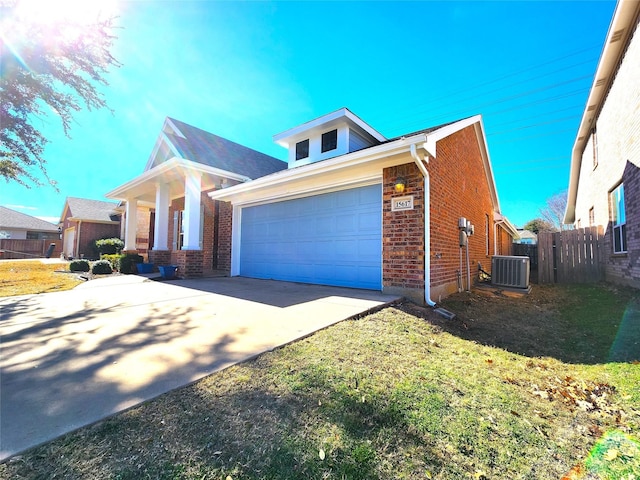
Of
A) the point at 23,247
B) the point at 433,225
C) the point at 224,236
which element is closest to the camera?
the point at 433,225

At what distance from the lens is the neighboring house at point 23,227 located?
91.3 ft

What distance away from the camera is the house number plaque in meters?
5.27

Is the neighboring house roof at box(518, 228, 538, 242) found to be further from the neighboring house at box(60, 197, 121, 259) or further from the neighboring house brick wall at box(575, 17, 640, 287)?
the neighboring house at box(60, 197, 121, 259)

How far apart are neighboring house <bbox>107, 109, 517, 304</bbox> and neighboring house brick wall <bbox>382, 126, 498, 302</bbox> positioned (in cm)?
2

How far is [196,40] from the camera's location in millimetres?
7512

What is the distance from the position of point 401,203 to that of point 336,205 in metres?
1.74

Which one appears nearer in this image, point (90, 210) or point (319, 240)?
point (319, 240)

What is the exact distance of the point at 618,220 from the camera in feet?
24.4

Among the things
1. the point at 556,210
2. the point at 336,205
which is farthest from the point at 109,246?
the point at 556,210

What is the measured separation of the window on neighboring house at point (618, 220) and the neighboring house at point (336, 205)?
3263 mm

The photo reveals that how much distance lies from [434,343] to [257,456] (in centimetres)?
256

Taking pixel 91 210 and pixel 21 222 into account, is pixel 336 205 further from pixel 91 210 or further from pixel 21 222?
pixel 21 222

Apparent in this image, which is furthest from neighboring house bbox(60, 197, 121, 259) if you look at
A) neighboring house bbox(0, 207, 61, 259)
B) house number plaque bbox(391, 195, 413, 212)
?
house number plaque bbox(391, 195, 413, 212)

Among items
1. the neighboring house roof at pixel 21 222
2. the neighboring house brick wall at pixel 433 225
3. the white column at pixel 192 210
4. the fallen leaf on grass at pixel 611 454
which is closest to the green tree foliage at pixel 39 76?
the white column at pixel 192 210
